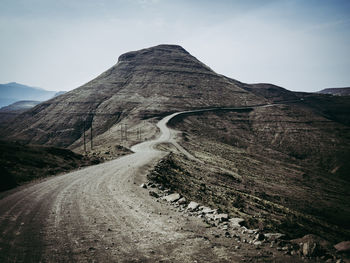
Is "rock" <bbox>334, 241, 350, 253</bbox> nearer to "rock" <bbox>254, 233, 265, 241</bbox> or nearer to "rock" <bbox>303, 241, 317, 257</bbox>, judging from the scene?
"rock" <bbox>303, 241, 317, 257</bbox>

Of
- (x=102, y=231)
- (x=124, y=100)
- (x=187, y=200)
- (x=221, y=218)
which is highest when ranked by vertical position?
(x=124, y=100)

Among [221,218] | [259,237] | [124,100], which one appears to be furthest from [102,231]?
[124,100]

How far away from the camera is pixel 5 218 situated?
998 centimetres

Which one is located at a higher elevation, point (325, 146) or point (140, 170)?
point (140, 170)

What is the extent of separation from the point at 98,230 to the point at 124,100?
124017 mm

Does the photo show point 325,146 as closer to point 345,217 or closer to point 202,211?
point 345,217

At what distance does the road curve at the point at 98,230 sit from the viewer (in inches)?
283

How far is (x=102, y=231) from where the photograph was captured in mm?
8977

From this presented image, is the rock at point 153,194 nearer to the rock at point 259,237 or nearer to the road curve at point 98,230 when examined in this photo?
the road curve at point 98,230

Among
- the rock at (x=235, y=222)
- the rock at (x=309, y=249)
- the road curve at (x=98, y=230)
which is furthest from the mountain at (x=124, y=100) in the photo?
the rock at (x=309, y=249)

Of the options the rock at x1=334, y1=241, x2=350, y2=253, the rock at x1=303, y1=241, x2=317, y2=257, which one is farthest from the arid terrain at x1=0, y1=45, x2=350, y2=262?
the rock at x1=334, y1=241, x2=350, y2=253

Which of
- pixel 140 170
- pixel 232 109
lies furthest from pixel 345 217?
pixel 232 109

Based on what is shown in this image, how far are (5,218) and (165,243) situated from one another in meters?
7.97

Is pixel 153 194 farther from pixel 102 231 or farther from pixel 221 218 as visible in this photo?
pixel 102 231
